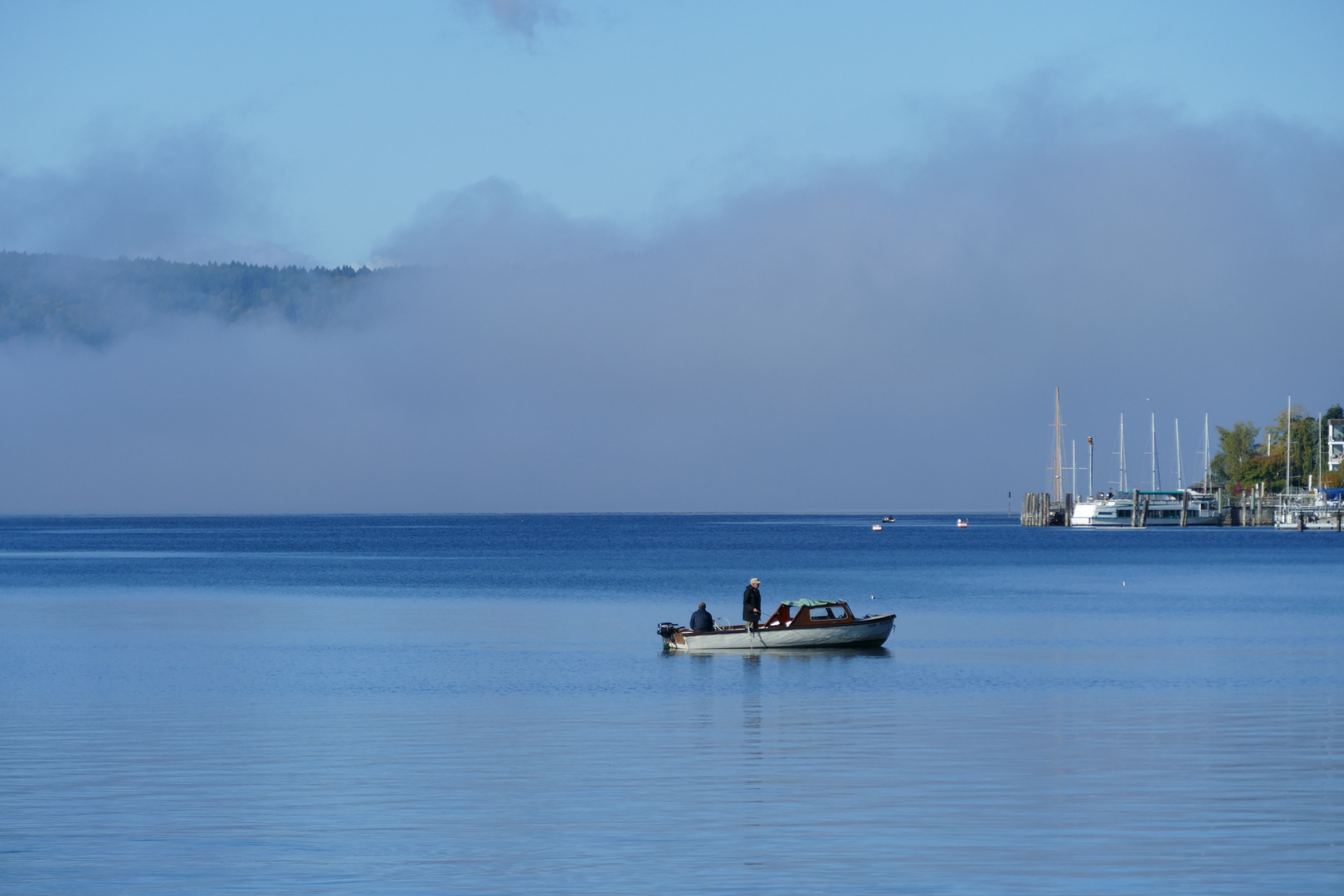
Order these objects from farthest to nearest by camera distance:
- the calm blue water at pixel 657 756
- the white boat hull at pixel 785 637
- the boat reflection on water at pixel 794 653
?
the white boat hull at pixel 785 637
the boat reflection on water at pixel 794 653
the calm blue water at pixel 657 756

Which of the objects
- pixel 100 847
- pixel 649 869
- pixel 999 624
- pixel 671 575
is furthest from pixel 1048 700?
pixel 671 575

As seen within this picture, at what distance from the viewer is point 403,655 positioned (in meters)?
46.7

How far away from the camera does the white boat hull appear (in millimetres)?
46375

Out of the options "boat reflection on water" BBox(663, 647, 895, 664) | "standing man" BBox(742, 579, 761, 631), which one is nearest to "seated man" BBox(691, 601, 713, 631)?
"boat reflection on water" BBox(663, 647, 895, 664)

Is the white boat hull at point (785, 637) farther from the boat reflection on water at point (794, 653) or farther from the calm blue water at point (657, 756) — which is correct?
the calm blue water at point (657, 756)

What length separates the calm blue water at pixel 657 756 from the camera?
1731 cm

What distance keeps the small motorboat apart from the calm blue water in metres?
0.89

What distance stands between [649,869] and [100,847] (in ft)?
21.3

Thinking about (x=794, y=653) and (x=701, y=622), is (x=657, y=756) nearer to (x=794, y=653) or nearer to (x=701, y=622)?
(x=794, y=653)

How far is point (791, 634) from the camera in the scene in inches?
1841

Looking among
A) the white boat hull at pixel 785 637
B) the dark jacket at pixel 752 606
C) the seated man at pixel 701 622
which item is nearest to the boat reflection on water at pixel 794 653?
the white boat hull at pixel 785 637

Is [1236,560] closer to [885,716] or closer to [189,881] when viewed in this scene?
[885,716]

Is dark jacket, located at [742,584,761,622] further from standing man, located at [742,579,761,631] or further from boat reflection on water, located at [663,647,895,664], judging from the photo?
boat reflection on water, located at [663,647,895,664]

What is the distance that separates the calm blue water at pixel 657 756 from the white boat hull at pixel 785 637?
0.78 m
